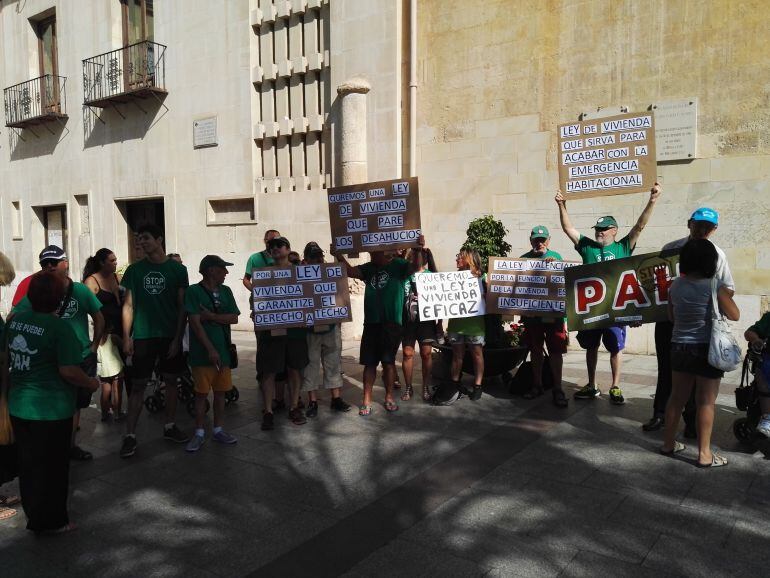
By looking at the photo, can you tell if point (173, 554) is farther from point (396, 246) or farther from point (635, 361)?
point (635, 361)

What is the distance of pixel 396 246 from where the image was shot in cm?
664

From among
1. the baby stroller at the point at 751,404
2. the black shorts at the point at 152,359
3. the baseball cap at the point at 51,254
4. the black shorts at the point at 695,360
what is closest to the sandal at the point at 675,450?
the baby stroller at the point at 751,404

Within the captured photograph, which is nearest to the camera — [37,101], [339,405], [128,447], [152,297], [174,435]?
[128,447]

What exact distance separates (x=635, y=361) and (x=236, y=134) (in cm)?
899

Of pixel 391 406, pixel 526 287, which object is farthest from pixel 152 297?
pixel 526 287

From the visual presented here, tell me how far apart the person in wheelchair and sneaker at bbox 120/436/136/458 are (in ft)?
16.5

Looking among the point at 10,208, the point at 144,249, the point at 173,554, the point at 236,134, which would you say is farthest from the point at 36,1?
the point at 173,554

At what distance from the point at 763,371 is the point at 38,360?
5.09 m

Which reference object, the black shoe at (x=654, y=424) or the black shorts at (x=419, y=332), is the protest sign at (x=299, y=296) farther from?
the black shoe at (x=654, y=424)

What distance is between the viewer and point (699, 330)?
184 inches

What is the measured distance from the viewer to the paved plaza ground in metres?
3.53

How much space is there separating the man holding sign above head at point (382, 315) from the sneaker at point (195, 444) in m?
1.65

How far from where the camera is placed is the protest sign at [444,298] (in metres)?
6.77

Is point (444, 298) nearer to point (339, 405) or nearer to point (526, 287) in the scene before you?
point (526, 287)
